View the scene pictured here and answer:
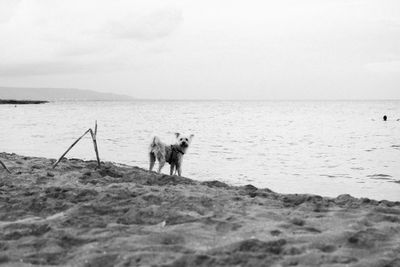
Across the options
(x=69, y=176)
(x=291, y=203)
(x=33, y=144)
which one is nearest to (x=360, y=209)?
(x=291, y=203)

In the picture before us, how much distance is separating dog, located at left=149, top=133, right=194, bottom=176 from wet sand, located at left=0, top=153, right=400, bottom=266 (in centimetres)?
352

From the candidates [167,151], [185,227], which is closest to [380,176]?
[167,151]

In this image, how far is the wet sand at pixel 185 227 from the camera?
4.35m

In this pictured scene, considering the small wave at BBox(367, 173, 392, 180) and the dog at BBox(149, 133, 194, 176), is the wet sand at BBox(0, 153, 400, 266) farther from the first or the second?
the small wave at BBox(367, 173, 392, 180)

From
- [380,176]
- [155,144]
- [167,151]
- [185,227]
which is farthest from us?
[380,176]

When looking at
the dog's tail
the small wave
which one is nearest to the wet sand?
the dog's tail

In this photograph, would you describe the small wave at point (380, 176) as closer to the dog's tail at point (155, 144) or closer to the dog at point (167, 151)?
the dog at point (167, 151)

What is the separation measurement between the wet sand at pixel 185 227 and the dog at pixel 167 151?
11.5 feet

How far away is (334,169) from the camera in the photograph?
14.1m

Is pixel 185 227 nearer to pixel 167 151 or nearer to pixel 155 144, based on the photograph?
pixel 155 144

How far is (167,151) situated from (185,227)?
653 centimetres

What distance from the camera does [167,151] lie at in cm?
1177

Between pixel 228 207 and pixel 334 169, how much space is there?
28.3 feet

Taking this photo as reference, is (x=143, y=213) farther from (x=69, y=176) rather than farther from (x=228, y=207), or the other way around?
(x=69, y=176)
